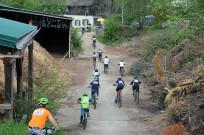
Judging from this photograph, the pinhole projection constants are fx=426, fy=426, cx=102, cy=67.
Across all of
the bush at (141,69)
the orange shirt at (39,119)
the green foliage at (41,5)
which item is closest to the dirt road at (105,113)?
the bush at (141,69)

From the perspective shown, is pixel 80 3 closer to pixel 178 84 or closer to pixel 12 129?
pixel 178 84

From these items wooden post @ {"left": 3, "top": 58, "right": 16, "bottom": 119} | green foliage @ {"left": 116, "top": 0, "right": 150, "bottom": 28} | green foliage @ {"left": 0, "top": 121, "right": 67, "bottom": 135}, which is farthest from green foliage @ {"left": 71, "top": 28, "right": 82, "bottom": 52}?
green foliage @ {"left": 0, "top": 121, "right": 67, "bottom": 135}

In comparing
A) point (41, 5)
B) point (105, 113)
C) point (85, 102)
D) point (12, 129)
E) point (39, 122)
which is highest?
point (41, 5)

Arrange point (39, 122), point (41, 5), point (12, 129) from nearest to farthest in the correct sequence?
point (39, 122) → point (12, 129) → point (41, 5)

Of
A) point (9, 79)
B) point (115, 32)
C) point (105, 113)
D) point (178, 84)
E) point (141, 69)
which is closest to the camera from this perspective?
point (9, 79)

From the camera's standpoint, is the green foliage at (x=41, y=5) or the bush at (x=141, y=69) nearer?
the bush at (x=141, y=69)

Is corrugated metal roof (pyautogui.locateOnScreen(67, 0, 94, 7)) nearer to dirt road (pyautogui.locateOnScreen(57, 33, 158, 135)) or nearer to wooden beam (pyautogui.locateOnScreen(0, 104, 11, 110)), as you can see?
dirt road (pyautogui.locateOnScreen(57, 33, 158, 135))

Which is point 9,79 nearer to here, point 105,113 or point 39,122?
point 39,122

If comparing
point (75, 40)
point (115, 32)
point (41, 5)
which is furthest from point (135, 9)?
point (41, 5)

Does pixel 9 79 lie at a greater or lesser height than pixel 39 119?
greater

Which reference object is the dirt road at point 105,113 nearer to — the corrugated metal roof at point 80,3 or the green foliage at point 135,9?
the green foliage at point 135,9

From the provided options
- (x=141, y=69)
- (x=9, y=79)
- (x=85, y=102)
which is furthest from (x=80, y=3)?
(x=9, y=79)

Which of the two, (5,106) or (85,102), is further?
(85,102)

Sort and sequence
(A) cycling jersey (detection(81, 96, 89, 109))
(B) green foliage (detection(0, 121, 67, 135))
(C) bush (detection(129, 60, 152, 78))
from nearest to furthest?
(B) green foliage (detection(0, 121, 67, 135)) < (A) cycling jersey (detection(81, 96, 89, 109)) < (C) bush (detection(129, 60, 152, 78))
